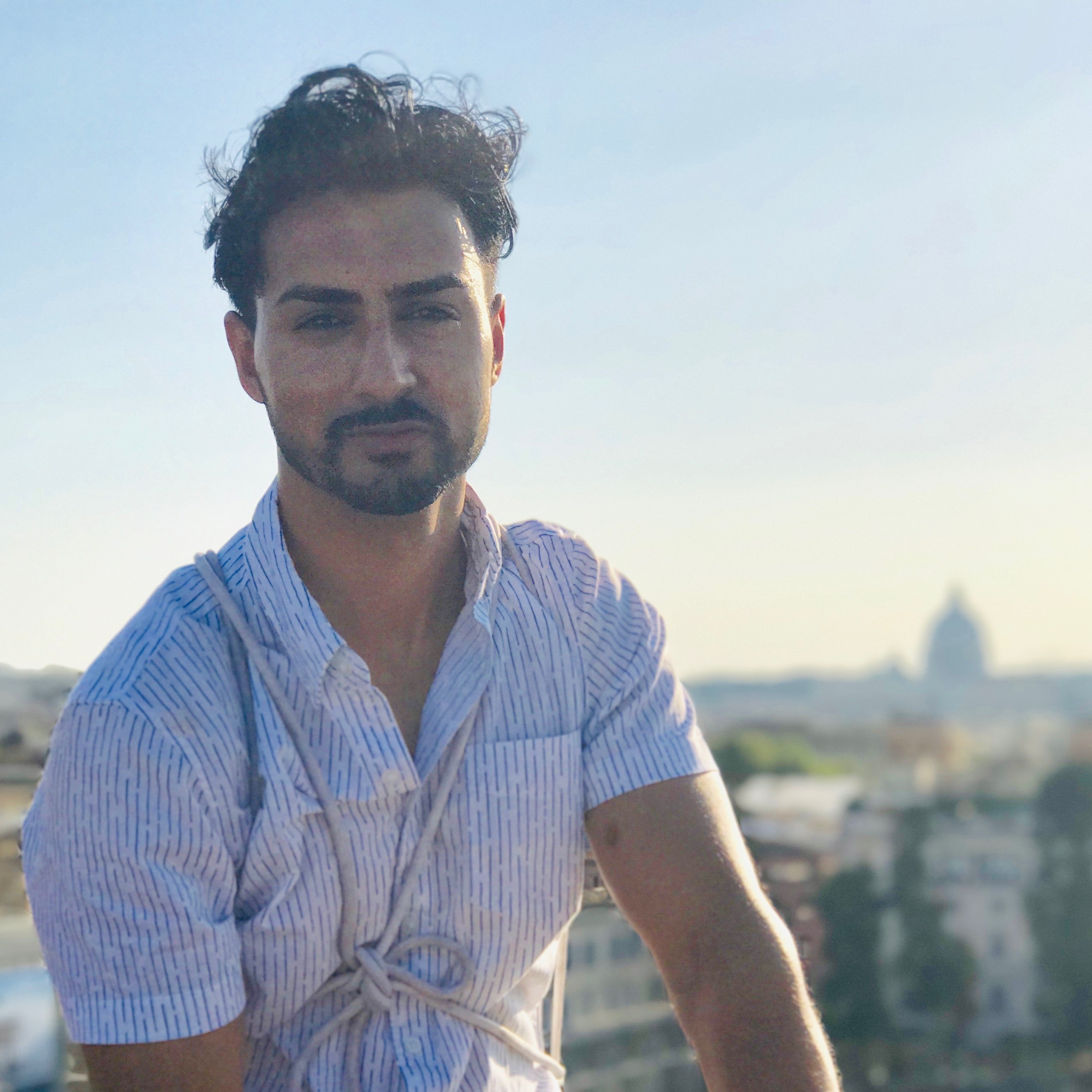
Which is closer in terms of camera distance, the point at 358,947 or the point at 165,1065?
the point at 165,1065

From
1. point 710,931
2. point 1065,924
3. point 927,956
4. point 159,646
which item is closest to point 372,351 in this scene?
point 159,646

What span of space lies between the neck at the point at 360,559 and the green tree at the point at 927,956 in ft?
152

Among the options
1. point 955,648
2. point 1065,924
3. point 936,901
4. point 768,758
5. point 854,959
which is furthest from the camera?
point 955,648

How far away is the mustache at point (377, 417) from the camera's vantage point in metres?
1.53

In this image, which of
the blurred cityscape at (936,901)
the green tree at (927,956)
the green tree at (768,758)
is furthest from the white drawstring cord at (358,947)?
the green tree at (768,758)

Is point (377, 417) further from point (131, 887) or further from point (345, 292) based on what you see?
point (131, 887)

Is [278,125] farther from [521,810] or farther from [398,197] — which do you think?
[521,810]

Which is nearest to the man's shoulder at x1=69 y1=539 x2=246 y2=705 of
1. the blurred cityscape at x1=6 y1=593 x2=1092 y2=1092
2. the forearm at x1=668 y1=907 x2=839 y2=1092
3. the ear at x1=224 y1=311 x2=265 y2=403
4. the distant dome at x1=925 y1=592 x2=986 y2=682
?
the ear at x1=224 y1=311 x2=265 y2=403

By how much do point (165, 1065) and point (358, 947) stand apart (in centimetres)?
22

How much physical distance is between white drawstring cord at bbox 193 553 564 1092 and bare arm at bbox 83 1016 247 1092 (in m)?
0.11

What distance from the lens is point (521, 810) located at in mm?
1552

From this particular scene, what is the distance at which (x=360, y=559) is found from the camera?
160 cm

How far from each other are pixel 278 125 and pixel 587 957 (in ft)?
76.1

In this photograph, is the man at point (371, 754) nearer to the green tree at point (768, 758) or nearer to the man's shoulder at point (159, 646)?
the man's shoulder at point (159, 646)
